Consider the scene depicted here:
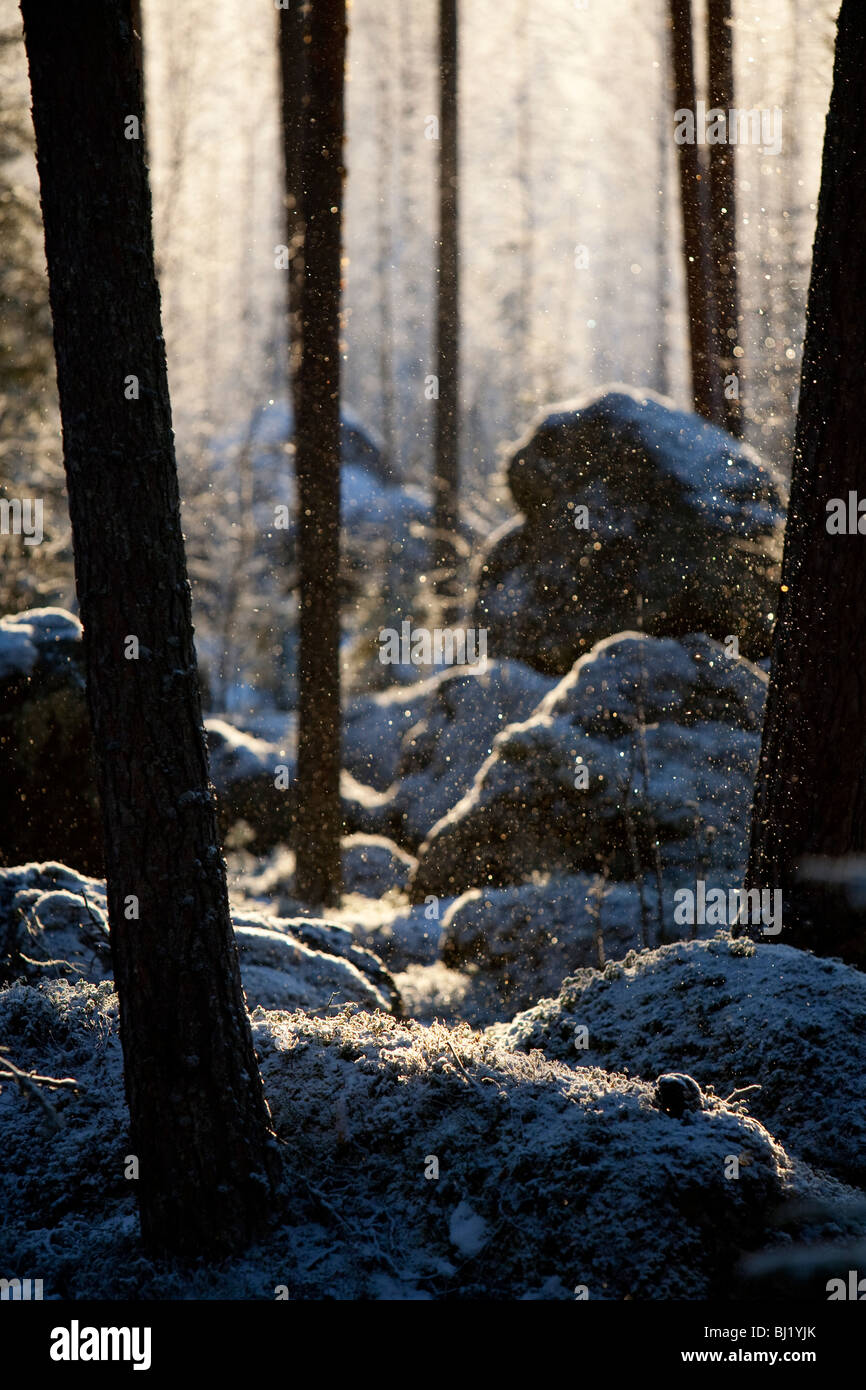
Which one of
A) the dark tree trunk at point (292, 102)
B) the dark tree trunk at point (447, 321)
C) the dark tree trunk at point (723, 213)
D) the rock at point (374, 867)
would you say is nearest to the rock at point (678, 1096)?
the rock at point (374, 867)

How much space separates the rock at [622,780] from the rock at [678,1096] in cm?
383

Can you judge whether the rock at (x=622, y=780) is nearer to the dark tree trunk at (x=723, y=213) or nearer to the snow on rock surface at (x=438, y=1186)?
the snow on rock surface at (x=438, y=1186)

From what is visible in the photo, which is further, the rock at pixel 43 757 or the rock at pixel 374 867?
the rock at pixel 374 867

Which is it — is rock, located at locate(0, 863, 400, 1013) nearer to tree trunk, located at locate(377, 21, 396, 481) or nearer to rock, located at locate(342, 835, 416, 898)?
rock, located at locate(342, 835, 416, 898)

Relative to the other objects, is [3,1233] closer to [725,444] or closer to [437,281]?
[725,444]

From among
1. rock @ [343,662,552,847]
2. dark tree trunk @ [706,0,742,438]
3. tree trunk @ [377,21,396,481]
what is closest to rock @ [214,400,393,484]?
tree trunk @ [377,21,396,481]

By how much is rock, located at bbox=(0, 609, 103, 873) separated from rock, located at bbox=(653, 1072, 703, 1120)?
19.9ft

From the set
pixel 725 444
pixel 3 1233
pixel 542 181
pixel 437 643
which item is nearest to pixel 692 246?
pixel 725 444

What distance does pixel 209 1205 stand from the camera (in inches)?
127

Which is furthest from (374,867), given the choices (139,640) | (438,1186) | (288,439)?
(288,439)

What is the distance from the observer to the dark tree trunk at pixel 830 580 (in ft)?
16.1

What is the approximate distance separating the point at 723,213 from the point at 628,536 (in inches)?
209

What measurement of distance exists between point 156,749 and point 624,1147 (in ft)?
6.69

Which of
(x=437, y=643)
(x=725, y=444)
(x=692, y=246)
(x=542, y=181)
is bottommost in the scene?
(x=437, y=643)
